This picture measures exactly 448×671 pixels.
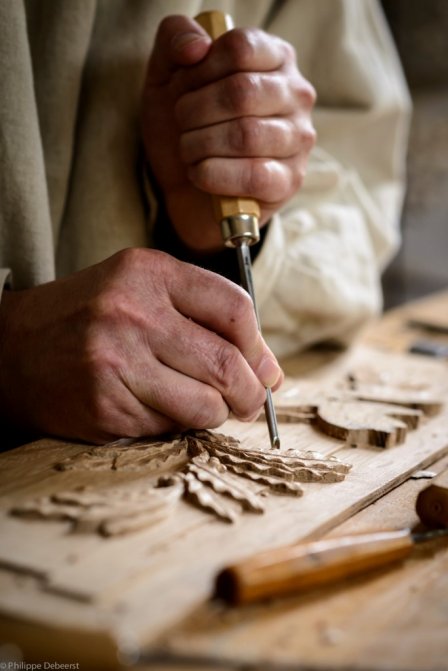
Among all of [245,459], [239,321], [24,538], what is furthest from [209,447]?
[24,538]

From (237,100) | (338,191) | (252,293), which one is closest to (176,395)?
(252,293)

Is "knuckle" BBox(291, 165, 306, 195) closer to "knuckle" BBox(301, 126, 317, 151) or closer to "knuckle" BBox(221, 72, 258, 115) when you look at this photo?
"knuckle" BBox(301, 126, 317, 151)

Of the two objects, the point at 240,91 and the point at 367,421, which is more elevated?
the point at 240,91

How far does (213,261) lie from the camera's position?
4.11 feet

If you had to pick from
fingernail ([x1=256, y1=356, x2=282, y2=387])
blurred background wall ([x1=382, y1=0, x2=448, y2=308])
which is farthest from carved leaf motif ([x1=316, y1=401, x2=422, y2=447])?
blurred background wall ([x1=382, y1=0, x2=448, y2=308])

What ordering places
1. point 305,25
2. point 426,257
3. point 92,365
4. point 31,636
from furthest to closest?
point 426,257, point 305,25, point 92,365, point 31,636

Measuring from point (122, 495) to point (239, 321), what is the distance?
26 centimetres

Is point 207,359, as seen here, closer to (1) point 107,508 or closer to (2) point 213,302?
(2) point 213,302

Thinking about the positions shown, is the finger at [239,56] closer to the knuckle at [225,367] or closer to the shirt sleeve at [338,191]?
the shirt sleeve at [338,191]

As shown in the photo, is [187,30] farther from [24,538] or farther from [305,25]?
[24,538]

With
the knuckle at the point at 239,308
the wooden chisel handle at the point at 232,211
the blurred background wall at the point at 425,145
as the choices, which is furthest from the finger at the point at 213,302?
the blurred background wall at the point at 425,145

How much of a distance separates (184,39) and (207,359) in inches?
19.8

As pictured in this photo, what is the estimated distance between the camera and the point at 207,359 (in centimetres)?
88

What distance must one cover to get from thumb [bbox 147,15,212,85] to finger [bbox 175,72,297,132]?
55 millimetres
